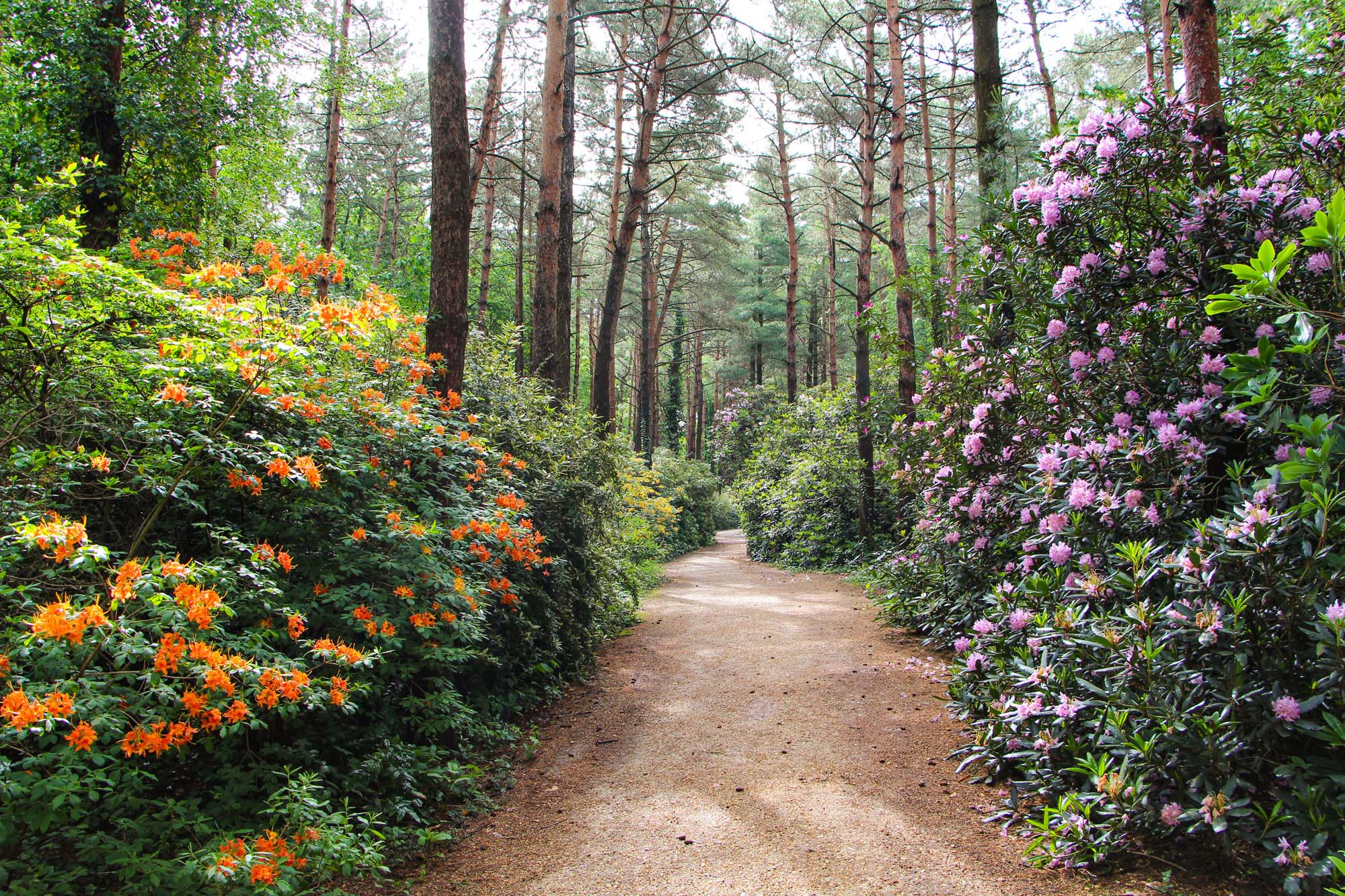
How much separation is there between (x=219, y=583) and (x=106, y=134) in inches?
260

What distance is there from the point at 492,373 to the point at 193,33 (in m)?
4.89

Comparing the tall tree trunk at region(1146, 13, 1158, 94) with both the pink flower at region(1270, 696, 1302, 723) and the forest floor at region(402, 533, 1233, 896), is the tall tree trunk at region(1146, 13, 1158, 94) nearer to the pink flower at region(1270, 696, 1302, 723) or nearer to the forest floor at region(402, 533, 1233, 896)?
the forest floor at region(402, 533, 1233, 896)

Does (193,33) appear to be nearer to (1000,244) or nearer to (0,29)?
(0,29)

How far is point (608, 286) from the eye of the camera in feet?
38.0

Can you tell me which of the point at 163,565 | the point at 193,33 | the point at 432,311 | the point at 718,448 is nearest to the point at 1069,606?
the point at 163,565

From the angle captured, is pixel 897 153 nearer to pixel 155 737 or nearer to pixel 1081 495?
pixel 1081 495

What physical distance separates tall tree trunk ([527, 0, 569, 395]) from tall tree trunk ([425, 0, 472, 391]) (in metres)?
2.45

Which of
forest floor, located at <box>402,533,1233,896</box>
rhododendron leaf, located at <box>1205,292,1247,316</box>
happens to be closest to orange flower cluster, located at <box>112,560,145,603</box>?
forest floor, located at <box>402,533,1233,896</box>

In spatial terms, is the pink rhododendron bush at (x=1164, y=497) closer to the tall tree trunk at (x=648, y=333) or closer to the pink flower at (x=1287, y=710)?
the pink flower at (x=1287, y=710)

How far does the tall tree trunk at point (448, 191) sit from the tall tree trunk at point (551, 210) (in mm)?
2450

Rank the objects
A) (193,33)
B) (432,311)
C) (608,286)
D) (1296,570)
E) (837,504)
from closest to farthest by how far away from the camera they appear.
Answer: (1296,570), (432,311), (193,33), (608,286), (837,504)

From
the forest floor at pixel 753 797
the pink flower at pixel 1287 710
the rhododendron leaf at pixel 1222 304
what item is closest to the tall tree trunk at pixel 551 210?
the forest floor at pixel 753 797

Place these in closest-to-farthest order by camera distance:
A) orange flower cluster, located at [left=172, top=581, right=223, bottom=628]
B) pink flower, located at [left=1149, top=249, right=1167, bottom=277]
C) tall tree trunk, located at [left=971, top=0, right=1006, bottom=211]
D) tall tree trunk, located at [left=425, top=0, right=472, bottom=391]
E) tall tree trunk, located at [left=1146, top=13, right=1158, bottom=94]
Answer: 1. orange flower cluster, located at [left=172, top=581, right=223, bottom=628]
2. pink flower, located at [left=1149, top=249, right=1167, bottom=277]
3. tall tree trunk, located at [left=425, top=0, right=472, bottom=391]
4. tall tree trunk, located at [left=971, top=0, right=1006, bottom=211]
5. tall tree trunk, located at [left=1146, top=13, right=1158, bottom=94]

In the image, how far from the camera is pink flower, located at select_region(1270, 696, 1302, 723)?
218 cm
